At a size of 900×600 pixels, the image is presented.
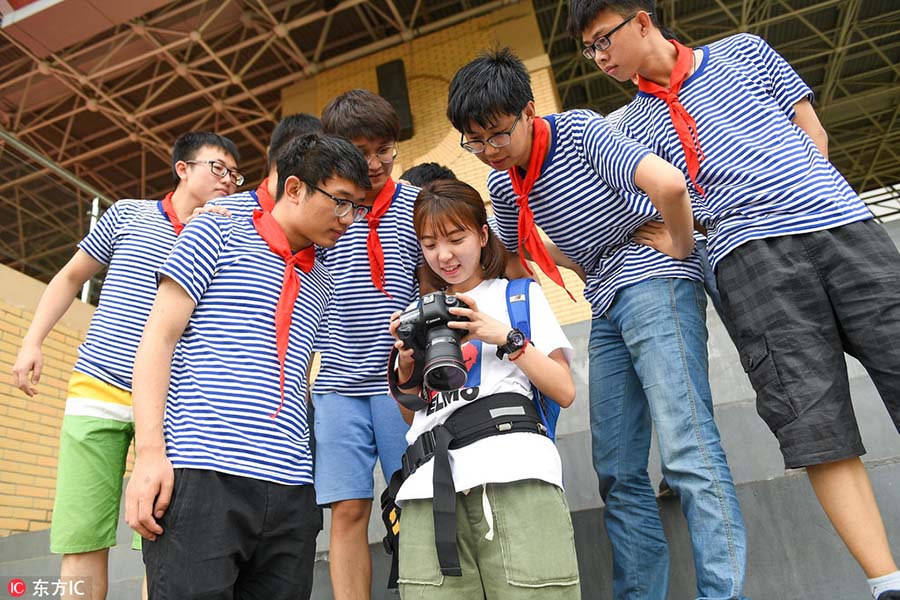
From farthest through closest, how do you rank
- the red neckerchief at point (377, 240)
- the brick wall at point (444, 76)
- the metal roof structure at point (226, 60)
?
the metal roof structure at point (226, 60) → the brick wall at point (444, 76) → the red neckerchief at point (377, 240)

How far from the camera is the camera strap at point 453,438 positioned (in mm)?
1356

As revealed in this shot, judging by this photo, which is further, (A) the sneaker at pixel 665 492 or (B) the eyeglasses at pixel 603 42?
(A) the sneaker at pixel 665 492

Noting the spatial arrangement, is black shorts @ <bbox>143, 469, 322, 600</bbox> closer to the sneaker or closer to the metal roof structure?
the sneaker

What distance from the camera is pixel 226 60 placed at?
982 centimetres

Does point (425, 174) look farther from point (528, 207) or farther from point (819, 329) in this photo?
point (819, 329)

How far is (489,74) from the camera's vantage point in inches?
71.2

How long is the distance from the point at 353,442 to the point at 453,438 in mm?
614

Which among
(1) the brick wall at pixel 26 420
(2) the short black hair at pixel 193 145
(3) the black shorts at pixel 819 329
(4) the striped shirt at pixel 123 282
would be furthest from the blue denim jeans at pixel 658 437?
(1) the brick wall at pixel 26 420

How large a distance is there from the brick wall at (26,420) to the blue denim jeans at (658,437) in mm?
5064

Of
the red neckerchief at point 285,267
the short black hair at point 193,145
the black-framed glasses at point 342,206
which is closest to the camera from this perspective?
the red neckerchief at point 285,267

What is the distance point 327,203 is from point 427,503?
0.78 m

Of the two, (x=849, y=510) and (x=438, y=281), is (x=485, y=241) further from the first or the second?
(x=849, y=510)

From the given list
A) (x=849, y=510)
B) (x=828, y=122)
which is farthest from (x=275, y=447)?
(x=828, y=122)

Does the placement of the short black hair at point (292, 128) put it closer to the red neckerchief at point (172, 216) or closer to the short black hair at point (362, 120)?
the short black hair at point (362, 120)
